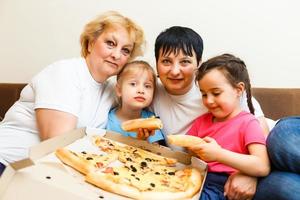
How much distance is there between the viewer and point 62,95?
1.10m

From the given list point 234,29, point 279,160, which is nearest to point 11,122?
point 279,160

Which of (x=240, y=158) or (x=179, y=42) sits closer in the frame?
(x=240, y=158)

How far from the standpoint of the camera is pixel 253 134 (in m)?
0.95

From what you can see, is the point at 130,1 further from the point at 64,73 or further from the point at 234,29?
the point at 64,73

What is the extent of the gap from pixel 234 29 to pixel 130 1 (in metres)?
0.58

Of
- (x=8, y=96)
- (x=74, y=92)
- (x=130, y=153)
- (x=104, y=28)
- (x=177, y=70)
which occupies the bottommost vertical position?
(x=8, y=96)

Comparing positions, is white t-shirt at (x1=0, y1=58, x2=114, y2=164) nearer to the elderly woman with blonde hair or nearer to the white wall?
the elderly woman with blonde hair

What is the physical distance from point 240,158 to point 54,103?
0.63 metres

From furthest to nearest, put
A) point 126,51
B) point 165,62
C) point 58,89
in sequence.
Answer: point 126,51 < point 165,62 < point 58,89

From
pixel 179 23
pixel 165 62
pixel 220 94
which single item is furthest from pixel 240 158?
pixel 179 23

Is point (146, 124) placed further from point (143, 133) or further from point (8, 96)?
point (8, 96)

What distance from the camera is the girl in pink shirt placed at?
88 centimetres

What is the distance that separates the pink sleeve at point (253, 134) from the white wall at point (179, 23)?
2.28 ft

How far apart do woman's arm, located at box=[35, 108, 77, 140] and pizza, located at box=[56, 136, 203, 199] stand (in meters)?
0.16
